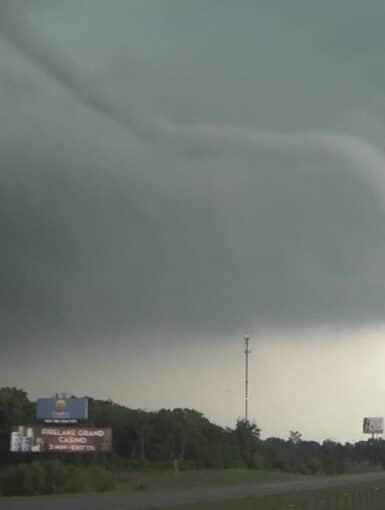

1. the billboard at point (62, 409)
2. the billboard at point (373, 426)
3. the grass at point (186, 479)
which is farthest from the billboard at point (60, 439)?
the billboard at point (373, 426)

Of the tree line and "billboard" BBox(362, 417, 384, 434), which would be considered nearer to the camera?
the tree line

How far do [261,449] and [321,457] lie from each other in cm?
2175

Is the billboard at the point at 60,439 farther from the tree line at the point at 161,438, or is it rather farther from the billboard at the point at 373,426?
the billboard at the point at 373,426

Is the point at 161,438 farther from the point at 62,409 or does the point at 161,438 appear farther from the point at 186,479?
the point at 186,479

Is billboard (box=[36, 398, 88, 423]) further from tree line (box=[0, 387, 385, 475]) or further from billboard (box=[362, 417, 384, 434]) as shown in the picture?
billboard (box=[362, 417, 384, 434])

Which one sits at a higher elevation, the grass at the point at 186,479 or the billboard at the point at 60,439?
the billboard at the point at 60,439

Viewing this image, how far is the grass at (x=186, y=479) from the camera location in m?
77.5

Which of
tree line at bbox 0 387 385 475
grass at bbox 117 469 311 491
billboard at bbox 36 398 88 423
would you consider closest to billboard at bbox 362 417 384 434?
tree line at bbox 0 387 385 475

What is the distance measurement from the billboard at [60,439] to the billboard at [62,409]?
16.4ft

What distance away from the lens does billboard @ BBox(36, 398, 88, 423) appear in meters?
102

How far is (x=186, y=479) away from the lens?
280ft

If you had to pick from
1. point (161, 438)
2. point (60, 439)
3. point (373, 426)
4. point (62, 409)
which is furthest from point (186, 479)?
point (373, 426)

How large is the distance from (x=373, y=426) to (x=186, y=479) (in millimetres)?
116185

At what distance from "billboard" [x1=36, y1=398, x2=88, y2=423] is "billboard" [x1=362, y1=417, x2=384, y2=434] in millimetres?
104880
